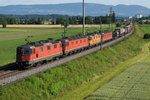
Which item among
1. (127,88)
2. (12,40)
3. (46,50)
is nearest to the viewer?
(127,88)

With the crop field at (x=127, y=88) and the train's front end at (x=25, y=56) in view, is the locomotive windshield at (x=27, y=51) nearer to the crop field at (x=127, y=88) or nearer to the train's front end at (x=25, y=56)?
the train's front end at (x=25, y=56)

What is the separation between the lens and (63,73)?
3844 centimetres

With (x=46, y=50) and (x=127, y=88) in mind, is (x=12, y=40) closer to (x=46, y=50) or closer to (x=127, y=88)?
(x=46, y=50)

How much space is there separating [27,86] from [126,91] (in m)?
13.6

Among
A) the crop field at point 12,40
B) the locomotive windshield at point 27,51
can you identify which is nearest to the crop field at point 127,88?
the locomotive windshield at point 27,51

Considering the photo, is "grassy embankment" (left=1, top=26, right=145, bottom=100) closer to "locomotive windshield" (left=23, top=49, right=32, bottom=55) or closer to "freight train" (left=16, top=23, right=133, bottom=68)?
"freight train" (left=16, top=23, right=133, bottom=68)

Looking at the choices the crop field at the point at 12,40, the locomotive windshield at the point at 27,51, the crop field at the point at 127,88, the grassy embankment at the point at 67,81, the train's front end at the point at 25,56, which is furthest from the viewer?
the crop field at the point at 12,40

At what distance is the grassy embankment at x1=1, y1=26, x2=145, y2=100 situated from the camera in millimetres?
29181

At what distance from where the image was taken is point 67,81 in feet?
122

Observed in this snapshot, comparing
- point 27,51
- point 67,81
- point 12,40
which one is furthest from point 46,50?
point 12,40

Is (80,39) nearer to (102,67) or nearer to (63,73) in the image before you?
(102,67)

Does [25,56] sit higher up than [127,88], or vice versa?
[25,56]

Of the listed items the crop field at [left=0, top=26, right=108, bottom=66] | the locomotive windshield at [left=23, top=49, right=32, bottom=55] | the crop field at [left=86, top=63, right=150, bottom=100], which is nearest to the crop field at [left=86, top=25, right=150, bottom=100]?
the crop field at [left=86, top=63, right=150, bottom=100]

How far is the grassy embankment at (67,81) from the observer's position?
29.2 metres
